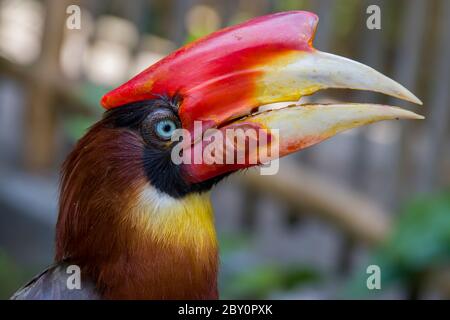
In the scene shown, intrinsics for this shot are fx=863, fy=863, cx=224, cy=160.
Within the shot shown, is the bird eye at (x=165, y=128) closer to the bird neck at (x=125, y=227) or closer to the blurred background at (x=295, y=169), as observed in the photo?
the bird neck at (x=125, y=227)

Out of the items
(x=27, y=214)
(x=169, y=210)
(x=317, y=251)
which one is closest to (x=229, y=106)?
(x=169, y=210)

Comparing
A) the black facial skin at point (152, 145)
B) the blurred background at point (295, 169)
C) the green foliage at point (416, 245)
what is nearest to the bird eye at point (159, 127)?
the black facial skin at point (152, 145)

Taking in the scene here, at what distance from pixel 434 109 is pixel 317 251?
3.26 ft

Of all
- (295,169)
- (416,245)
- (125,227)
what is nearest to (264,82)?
(125,227)

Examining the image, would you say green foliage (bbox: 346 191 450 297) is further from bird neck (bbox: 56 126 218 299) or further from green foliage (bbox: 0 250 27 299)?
green foliage (bbox: 0 250 27 299)

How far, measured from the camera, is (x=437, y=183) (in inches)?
130

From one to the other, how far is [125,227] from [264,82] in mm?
362

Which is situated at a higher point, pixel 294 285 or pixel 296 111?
pixel 296 111

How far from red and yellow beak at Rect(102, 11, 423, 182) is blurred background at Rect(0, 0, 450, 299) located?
0.93 meters

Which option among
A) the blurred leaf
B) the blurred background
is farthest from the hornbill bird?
the blurred leaf
